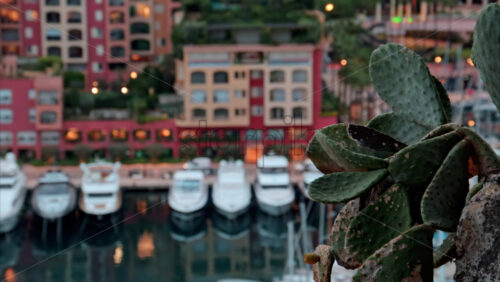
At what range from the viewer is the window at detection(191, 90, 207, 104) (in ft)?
32.2

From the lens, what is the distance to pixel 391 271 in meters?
0.88

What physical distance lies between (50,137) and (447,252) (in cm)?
966

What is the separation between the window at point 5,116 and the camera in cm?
1016

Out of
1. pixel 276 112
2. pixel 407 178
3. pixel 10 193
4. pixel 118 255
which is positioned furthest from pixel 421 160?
pixel 276 112

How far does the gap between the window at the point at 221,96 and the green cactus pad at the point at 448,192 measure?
29.2 ft

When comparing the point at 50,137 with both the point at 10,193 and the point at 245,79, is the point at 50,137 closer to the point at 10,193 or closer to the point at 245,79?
the point at 10,193

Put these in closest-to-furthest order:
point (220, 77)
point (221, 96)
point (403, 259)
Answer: point (403, 259)
point (221, 96)
point (220, 77)

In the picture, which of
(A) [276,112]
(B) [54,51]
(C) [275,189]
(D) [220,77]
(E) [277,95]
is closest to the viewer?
(C) [275,189]

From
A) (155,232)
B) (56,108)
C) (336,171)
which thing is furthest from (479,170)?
(56,108)

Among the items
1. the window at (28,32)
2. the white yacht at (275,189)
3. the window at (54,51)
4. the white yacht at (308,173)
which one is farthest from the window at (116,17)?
the white yacht at (308,173)

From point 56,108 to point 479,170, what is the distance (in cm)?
961

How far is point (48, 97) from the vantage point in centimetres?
1015

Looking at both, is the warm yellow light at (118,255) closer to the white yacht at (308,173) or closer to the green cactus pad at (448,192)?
the white yacht at (308,173)

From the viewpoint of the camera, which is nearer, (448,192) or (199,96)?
(448,192)
